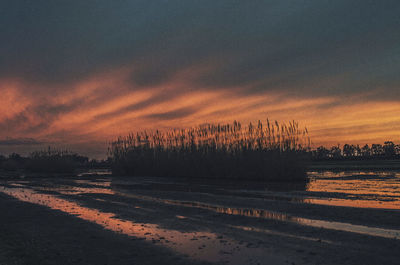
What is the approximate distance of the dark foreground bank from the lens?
730 centimetres

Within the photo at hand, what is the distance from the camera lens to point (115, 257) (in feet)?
24.7

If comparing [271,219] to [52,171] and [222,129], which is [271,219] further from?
[52,171]

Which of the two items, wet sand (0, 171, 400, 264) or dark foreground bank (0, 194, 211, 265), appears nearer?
dark foreground bank (0, 194, 211, 265)

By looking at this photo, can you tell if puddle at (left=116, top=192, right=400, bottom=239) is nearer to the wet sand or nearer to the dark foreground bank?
the wet sand

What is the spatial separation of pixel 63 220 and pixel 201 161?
28234 mm

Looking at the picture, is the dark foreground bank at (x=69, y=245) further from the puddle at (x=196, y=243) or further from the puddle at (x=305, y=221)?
the puddle at (x=305, y=221)

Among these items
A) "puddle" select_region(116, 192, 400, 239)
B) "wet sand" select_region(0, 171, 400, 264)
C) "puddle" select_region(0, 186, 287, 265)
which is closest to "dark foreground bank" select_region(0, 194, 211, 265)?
"wet sand" select_region(0, 171, 400, 264)

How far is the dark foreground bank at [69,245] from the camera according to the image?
730 cm

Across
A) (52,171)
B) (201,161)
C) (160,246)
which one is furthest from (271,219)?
(52,171)

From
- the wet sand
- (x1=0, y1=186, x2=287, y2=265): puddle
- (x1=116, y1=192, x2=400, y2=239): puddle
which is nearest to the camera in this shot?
(x1=0, y1=186, x2=287, y2=265): puddle

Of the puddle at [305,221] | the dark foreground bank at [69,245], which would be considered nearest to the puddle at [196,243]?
the dark foreground bank at [69,245]

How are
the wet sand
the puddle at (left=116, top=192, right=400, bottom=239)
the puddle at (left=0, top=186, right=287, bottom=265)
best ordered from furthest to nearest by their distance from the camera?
the puddle at (left=116, top=192, right=400, bottom=239) → the wet sand → the puddle at (left=0, top=186, right=287, bottom=265)

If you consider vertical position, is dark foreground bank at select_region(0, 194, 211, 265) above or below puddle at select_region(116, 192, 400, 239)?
above

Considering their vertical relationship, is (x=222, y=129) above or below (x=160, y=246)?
above
